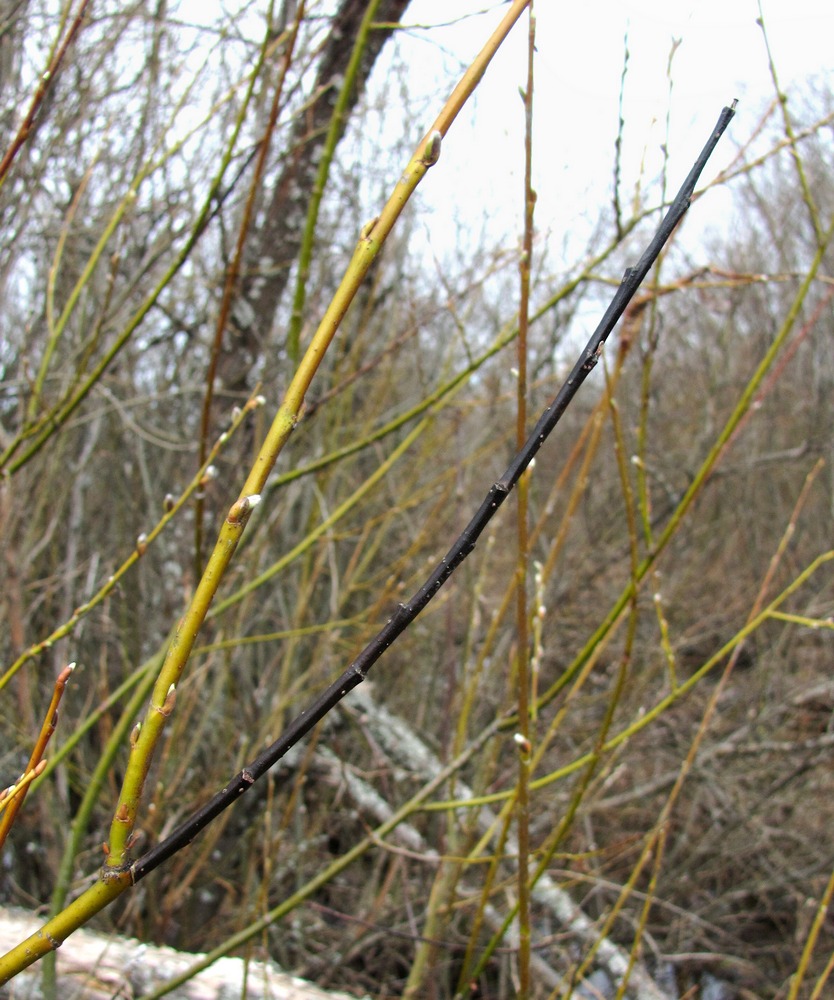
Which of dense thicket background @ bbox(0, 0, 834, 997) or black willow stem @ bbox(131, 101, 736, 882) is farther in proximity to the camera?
dense thicket background @ bbox(0, 0, 834, 997)

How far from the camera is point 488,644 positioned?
1.52 m

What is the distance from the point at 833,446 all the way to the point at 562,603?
9.70ft

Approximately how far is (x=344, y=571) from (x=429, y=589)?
5.10 m

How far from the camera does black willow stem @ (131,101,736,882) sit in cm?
58

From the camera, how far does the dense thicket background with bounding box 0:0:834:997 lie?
5.91 ft

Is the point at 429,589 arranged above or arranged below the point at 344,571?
above

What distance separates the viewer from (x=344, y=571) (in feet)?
18.6

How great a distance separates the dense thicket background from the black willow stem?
1.58 ft

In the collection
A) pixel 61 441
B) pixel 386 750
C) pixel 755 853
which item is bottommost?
pixel 755 853

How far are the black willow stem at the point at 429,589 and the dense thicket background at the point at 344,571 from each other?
1.58 ft

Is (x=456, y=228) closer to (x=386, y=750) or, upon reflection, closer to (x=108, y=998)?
(x=386, y=750)

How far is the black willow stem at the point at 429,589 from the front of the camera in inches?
22.9

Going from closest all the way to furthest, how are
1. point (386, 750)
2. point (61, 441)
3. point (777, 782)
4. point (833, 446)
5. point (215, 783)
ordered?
point (215, 783), point (61, 441), point (386, 750), point (777, 782), point (833, 446)

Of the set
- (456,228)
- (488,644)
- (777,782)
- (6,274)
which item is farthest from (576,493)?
(456,228)
